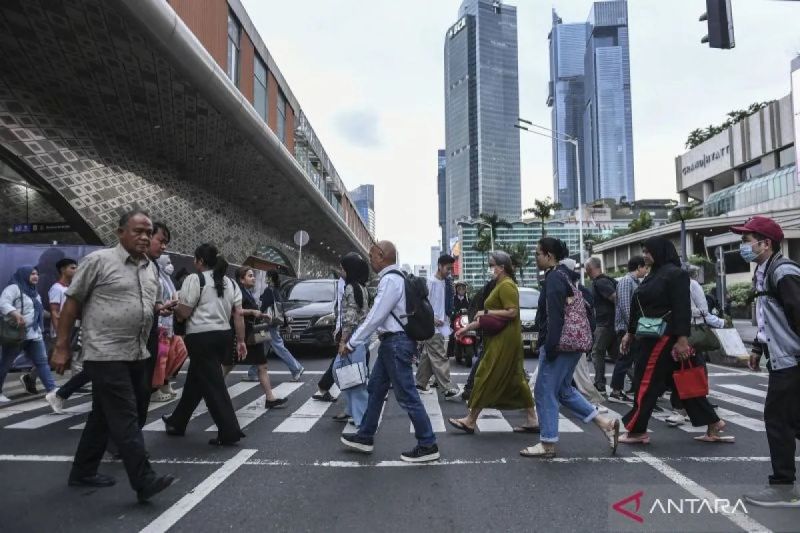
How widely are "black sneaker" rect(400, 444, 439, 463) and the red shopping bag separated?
7.24 ft

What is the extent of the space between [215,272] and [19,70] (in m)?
9.77

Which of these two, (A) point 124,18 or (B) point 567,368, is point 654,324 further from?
(A) point 124,18

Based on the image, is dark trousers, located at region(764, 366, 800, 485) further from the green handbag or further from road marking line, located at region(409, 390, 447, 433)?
road marking line, located at region(409, 390, 447, 433)

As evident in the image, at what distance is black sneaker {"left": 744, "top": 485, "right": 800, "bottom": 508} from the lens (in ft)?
10.9

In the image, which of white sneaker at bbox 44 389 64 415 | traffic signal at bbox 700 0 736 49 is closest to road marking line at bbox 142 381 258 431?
white sneaker at bbox 44 389 64 415

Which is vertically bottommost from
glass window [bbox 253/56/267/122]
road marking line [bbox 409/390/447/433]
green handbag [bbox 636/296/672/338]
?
road marking line [bbox 409/390/447/433]

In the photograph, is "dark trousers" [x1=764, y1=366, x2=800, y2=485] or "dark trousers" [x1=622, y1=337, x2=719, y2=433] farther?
"dark trousers" [x1=622, y1=337, x2=719, y2=433]

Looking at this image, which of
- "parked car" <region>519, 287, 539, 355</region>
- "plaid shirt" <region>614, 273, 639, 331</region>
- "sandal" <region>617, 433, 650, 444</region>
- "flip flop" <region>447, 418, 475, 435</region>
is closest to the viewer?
"sandal" <region>617, 433, 650, 444</region>

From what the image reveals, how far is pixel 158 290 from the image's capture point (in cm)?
418

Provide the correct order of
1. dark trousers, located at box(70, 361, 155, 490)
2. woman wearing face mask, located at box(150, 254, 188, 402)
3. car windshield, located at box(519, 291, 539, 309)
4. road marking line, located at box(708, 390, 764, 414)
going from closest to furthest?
dark trousers, located at box(70, 361, 155, 490), woman wearing face mask, located at box(150, 254, 188, 402), road marking line, located at box(708, 390, 764, 414), car windshield, located at box(519, 291, 539, 309)

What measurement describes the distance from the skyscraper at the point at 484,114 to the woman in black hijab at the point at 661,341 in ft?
549

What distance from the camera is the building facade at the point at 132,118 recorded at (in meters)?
10.3

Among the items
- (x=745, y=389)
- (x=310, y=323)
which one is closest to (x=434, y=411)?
(x=745, y=389)

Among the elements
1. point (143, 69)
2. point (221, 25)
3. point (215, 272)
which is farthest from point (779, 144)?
point (215, 272)
